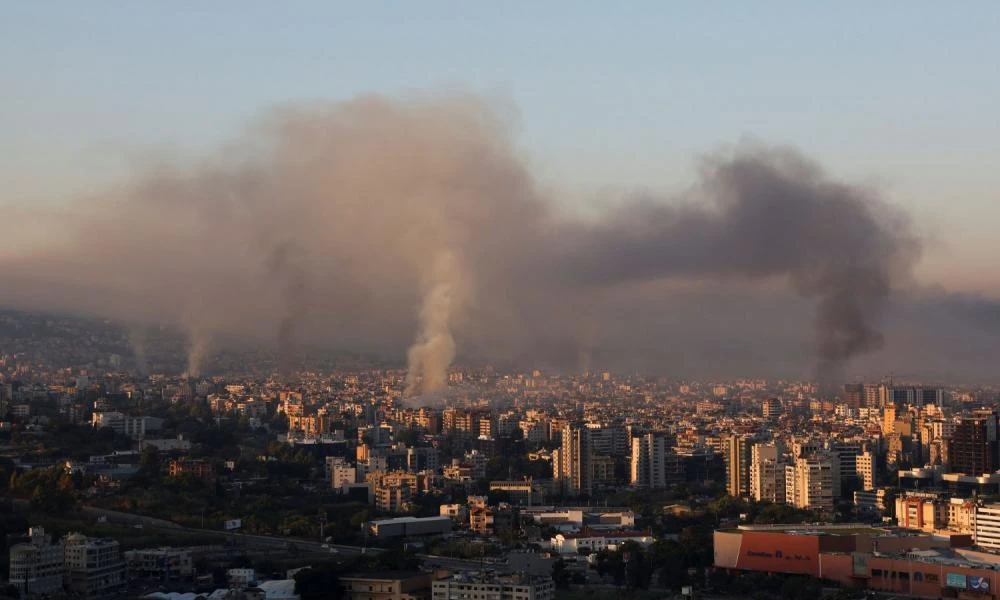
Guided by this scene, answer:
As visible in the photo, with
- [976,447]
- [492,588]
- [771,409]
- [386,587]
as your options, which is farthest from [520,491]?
[771,409]

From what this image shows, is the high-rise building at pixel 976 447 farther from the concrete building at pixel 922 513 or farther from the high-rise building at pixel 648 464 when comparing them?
the concrete building at pixel 922 513

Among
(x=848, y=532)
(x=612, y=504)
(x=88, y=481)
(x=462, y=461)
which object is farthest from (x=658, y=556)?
(x=462, y=461)

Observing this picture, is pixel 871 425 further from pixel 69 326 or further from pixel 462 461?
pixel 69 326

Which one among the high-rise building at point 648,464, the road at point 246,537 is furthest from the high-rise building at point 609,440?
the road at point 246,537

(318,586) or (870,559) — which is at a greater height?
(870,559)

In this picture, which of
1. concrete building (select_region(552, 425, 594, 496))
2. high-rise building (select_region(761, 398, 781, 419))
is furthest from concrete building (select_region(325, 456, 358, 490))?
high-rise building (select_region(761, 398, 781, 419))

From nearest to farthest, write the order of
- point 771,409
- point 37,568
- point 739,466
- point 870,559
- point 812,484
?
1. point 37,568
2. point 870,559
3. point 812,484
4. point 739,466
5. point 771,409

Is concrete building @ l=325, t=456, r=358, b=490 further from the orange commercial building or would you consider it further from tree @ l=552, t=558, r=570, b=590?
tree @ l=552, t=558, r=570, b=590

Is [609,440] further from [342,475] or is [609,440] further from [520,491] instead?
[342,475]

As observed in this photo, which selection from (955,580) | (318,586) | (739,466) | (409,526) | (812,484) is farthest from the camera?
(739,466)
